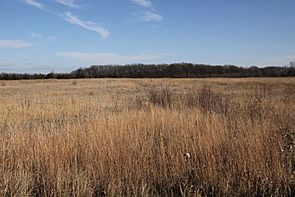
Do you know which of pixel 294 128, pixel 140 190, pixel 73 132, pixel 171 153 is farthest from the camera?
pixel 294 128

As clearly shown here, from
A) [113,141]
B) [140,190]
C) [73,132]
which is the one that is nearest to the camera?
[140,190]

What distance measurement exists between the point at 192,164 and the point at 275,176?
3.90 ft

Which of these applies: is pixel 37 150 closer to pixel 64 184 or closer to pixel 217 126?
pixel 64 184

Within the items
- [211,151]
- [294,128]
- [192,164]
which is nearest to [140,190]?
[192,164]

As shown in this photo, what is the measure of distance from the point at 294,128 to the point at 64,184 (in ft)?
15.9

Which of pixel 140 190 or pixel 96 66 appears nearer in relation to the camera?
pixel 140 190

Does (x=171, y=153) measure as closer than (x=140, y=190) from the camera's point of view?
No

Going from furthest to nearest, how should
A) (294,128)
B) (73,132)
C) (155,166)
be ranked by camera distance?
(294,128) → (73,132) → (155,166)

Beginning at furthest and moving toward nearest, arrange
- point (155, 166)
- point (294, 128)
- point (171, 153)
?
point (294, 128) → point (171, 153) → point (155, 166)

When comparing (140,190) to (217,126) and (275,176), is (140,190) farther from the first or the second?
(217,126)

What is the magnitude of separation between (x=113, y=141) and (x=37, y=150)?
1285 millimetres

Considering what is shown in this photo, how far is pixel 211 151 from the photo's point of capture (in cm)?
538

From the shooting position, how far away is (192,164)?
515cm

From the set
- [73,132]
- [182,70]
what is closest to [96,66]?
[182,70]
